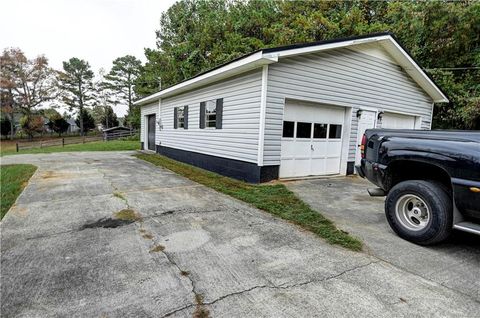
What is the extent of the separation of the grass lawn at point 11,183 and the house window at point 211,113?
201 inches

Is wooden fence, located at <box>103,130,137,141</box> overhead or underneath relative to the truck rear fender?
underneath

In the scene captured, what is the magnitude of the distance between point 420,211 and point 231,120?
17.0ft

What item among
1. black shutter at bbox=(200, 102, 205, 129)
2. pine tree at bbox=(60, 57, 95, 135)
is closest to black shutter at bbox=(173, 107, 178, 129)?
black shutter at bbox=(200, 102, 205, 129)

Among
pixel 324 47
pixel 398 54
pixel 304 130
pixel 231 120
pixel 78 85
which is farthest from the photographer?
pixel 78 85

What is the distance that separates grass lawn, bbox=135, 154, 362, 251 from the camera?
3361 millimetres

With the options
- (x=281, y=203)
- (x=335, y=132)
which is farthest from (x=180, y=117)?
(x=281, y=203)

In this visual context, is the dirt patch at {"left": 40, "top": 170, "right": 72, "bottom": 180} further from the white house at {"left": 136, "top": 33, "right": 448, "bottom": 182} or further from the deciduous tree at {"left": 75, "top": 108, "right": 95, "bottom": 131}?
the deciduous tree at {"left": 75, "top": 108, "right": 95, "bottom": 131}

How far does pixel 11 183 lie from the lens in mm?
6402

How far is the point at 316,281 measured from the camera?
231 cm

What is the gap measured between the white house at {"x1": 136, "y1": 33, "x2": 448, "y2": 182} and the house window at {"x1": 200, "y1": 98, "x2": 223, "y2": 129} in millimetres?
31

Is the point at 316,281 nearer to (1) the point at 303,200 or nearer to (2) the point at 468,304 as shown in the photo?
(2) the point at 468,304

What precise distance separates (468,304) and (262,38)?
17.7m

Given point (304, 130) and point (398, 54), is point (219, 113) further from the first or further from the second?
point (398, 54)

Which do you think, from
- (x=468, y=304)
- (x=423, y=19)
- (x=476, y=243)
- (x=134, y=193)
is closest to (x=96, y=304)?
(x=468, y=304)
